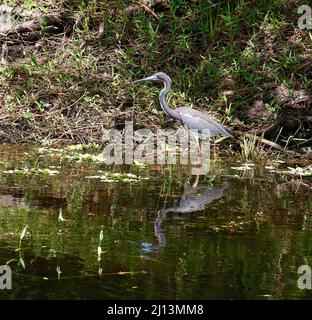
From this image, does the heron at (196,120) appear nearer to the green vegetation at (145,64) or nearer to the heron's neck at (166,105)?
the heron's neck at (166,105)

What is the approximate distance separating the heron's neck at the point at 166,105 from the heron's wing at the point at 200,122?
3.4 inches

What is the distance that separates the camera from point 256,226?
6973 mm

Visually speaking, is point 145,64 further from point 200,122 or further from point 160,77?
point 200,122

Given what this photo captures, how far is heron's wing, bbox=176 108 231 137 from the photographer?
1095 centimetres

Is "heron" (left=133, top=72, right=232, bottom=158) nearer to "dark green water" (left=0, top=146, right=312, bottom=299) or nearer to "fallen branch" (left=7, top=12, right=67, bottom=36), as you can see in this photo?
"dark green water" (left=0, top=146, right=312, bottom=299)

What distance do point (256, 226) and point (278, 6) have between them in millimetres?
6918

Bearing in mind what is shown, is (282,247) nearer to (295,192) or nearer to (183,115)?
(295,192)

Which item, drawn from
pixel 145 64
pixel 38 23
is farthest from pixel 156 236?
pixel 38 23

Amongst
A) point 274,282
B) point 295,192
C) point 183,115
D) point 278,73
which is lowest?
point 274,282

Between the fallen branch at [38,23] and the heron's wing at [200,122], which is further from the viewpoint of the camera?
the fallen branch at [38,23]

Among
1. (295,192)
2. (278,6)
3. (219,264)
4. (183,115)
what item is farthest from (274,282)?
(278,6)

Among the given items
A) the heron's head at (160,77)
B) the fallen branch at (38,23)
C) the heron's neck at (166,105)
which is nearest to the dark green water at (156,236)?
the heron's neck at (166,105)

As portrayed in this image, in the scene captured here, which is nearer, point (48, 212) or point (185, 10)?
point (48, 212)

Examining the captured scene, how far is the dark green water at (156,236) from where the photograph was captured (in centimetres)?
525
